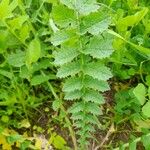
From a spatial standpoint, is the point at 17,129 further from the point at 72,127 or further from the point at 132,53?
the point at 132,53

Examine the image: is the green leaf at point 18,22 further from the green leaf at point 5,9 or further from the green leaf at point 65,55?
the green leaf at point 65,55

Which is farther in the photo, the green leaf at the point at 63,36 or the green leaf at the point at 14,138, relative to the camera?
the green leaf at the point at 14,138

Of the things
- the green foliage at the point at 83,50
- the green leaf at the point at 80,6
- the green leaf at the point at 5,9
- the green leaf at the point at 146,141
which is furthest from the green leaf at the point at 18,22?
the green leaf at the point at 146,141

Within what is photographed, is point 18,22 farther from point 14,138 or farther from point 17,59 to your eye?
point 14,138

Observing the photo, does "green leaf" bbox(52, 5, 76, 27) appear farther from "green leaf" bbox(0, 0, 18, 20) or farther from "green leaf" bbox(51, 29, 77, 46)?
"green leaf" bbox(0, 0, 18, 20)

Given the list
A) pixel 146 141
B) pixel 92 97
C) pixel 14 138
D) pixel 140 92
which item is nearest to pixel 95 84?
pixel 92 97

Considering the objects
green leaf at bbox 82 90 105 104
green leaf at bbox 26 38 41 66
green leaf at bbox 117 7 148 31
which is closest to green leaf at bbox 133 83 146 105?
green leaf at bbox 82 90 105 104

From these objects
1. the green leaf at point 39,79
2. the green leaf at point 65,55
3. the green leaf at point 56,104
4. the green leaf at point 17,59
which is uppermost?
the green leaf at point 65,55
